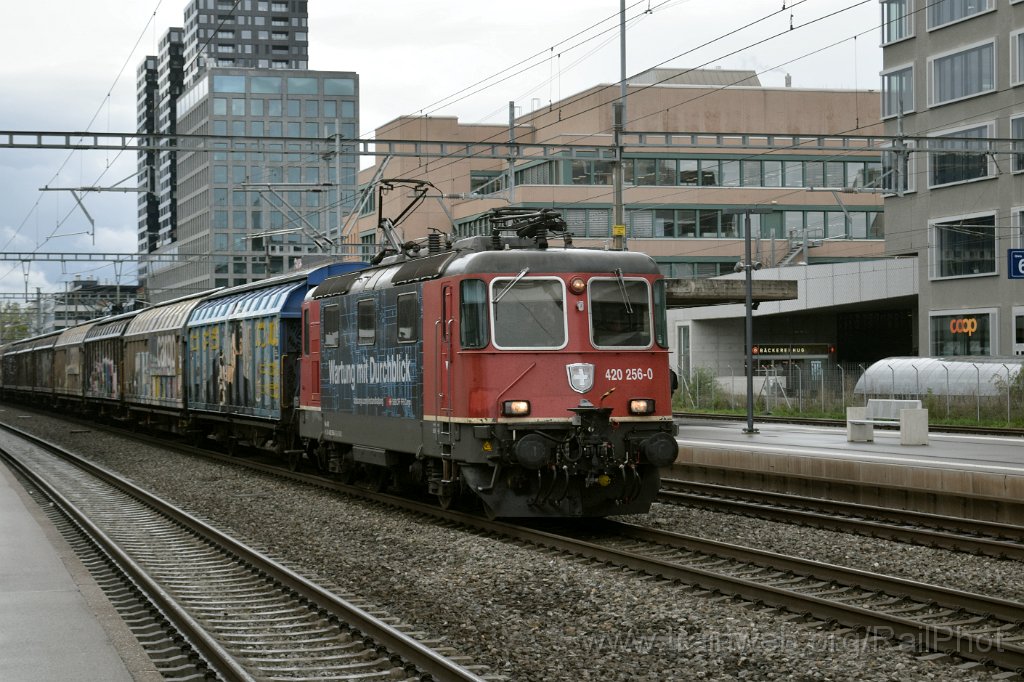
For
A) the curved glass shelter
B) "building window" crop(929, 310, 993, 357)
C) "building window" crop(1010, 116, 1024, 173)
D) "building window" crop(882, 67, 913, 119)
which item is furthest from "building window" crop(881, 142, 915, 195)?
the curved glass shelter

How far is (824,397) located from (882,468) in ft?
75.4

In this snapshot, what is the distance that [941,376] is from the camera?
38219 millimetres

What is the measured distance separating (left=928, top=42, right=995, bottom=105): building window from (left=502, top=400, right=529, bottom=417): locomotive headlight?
123 ft

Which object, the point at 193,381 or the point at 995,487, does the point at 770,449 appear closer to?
the point at 995,487

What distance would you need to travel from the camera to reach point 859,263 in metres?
52.7

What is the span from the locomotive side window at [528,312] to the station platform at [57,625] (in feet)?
16.6

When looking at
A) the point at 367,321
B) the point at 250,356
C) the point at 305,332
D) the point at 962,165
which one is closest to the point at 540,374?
the point at 367,321

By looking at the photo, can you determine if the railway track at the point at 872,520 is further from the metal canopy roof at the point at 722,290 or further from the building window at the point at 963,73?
the building window at the point at 963,73

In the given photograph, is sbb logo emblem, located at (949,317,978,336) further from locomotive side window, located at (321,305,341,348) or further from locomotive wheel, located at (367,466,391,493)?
locomotive side window, located at (321,305,341,348)

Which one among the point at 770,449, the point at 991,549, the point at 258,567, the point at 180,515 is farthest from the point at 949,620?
the point at 770,449

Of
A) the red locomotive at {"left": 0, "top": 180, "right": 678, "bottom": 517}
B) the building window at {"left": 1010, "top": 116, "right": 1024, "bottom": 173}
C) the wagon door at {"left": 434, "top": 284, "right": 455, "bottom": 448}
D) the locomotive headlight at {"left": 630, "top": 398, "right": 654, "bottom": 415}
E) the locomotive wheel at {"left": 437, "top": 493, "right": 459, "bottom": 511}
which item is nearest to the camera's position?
the red locomotive at {"left": 0, "top": 180, "right": 678, "bottom": 517}

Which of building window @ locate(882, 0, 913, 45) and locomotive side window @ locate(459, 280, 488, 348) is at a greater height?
building window @ locate(882, 0, 913, 45)

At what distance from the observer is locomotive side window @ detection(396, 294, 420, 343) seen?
15.8m

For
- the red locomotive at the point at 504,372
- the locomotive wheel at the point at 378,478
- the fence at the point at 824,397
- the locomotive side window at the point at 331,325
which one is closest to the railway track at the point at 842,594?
the red locomotive at the point at 504,372
